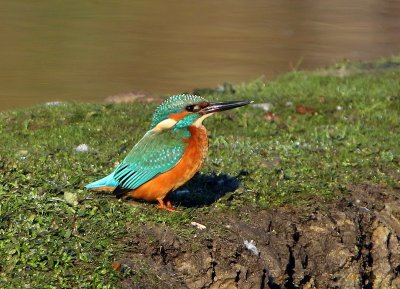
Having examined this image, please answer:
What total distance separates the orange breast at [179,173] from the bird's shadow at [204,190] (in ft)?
1.53

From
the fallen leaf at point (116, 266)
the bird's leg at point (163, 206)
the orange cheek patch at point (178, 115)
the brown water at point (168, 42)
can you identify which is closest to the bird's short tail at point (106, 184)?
the bird's leg at point (163, 206)

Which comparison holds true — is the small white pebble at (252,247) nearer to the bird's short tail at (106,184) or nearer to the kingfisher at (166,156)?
the kingfisher at (166,156)

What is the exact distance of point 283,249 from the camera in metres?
6.40

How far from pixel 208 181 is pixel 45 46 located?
10424mm

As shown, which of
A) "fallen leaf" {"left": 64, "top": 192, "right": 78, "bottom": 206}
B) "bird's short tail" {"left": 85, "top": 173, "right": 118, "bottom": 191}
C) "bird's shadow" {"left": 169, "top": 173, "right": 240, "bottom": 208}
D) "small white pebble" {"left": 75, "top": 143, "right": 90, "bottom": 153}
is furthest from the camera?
"small white pebble" {"left": 75, "top": 143, "right": 90, "bottom": 153}

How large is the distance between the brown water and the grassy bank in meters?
3.44

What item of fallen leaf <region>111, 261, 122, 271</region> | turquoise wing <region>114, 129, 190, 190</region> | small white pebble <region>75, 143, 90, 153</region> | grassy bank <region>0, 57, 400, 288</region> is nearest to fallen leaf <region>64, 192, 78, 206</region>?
grassy bank <region>0, 57, 400, 288</region>

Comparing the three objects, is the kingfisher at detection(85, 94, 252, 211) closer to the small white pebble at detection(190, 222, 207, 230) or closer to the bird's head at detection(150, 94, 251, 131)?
the bird's head at detection(150, 94, 251, 131)

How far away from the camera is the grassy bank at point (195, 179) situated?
217 inches

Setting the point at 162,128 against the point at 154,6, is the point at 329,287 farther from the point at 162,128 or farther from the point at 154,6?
the point at 154,6

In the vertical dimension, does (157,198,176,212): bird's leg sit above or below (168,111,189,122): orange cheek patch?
below

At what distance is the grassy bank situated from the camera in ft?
18.1

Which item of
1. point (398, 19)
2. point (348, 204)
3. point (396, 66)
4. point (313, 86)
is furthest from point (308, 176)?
point (398, 19)

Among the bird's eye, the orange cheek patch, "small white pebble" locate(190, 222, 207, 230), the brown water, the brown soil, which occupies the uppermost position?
the bird's eye
